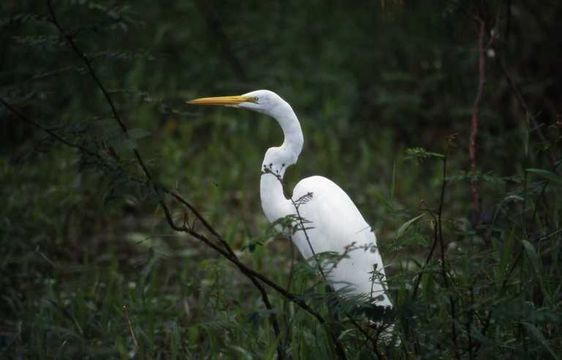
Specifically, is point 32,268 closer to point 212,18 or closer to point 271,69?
point 212,18

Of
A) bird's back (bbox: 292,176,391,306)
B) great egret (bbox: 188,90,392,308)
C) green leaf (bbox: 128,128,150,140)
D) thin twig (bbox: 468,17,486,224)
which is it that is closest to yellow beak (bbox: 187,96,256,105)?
great egret (bbox: 188,90,392,308)

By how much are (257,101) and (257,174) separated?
215 centimetres

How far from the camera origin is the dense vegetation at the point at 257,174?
7.96 ft

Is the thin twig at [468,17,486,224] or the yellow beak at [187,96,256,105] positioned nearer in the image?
the yellow beak at [187,96,256,105]

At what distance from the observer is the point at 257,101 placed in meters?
3.07

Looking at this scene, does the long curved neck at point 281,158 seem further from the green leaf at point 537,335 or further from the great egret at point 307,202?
the green leaf at point 537,335

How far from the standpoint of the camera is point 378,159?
5.43m

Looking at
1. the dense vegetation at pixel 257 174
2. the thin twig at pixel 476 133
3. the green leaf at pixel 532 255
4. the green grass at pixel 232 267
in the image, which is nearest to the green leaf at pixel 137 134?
the dense vegetation at pixel 257 174

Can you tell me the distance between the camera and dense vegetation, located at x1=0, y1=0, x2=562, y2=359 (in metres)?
2.43

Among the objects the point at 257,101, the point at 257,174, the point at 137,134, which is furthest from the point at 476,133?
the point at 257,174

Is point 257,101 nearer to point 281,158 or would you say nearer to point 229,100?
point 229,100

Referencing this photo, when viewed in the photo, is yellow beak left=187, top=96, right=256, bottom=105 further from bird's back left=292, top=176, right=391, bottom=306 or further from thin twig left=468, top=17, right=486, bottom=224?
thin twig left=468, top=17, right=486, bottom=224

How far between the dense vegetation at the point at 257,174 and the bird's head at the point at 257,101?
0.39 ft

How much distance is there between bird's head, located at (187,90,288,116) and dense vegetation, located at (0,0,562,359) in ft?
0.39
